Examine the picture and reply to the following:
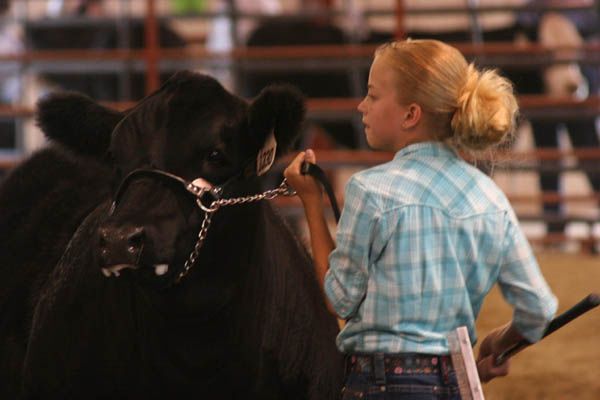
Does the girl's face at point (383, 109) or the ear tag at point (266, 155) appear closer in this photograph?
the girl's face at point (383, 109)

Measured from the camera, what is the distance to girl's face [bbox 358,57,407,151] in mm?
2729

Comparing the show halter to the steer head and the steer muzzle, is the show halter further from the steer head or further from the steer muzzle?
the steer muzzle

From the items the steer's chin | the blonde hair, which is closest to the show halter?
the steer's chin

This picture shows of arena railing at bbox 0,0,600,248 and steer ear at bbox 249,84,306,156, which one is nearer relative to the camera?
steer ear at bbox 249,84,306,156

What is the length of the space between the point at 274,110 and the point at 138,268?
0.63m

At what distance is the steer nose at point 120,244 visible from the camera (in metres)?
2.74

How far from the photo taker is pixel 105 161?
350cm

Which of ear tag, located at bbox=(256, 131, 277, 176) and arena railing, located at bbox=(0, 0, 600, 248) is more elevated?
ear tag, located at bbox=(256, 131, 277, 176)

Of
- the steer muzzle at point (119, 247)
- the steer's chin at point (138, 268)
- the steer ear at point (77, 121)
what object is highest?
the steer ear at point (77, 121)

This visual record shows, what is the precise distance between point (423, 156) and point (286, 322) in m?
0.89

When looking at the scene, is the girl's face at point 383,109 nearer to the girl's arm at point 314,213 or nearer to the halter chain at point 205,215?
the girl's arm at point 314,213

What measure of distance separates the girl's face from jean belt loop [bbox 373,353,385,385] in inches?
18.8

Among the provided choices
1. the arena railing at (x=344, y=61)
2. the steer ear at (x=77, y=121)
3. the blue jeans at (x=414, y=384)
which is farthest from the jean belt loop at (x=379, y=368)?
the arena railing at (x=344, y=61)

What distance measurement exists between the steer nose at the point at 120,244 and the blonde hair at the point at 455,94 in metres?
0.68
